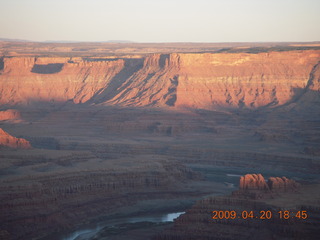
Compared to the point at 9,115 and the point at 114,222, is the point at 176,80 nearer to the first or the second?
the point at 9,115

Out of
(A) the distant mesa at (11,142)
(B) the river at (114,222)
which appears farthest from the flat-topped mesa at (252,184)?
(A) the distant mesa at (11,142)

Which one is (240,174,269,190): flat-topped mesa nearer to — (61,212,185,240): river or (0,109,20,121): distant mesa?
(61,212,185,240): river

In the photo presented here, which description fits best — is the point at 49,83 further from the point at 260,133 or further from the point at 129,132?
the point at 260,133

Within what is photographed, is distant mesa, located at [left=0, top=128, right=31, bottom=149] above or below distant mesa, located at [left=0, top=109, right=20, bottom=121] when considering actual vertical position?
above
